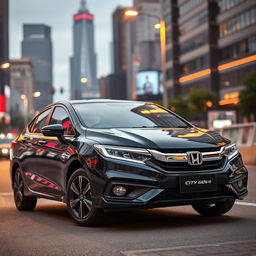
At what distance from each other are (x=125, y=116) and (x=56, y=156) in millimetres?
1029

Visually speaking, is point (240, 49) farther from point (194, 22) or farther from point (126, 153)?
point (126, 153)

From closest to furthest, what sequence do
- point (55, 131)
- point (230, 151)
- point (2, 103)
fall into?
1. point (230, 151)
2. point (55, 131)
3. point (2, 103)

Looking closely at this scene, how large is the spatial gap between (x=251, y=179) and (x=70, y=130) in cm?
743

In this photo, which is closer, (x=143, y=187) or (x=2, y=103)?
(x=143, y=187)

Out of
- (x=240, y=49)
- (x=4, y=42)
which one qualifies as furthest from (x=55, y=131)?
(x=4, y=42)

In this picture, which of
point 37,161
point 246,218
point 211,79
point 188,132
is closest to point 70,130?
point 37,161

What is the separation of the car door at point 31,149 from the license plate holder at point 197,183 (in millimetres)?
2627

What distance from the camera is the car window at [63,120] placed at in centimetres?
792

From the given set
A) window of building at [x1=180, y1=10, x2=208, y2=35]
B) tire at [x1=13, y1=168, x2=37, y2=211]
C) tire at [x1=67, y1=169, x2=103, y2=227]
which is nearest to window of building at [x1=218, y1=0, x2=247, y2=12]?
window of building at [x1=180, y1=10, x2=208, y2=35]

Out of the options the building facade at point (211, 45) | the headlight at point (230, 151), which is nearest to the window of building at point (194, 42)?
the building facade at point (211, 45)

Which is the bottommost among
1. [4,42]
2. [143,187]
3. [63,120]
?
[143,187]

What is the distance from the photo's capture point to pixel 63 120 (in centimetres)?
832

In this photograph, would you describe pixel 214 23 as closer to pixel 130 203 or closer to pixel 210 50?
pixel 210 50

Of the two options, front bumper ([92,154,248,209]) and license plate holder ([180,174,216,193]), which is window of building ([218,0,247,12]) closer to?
license plate holder ([180,174,216,193])
